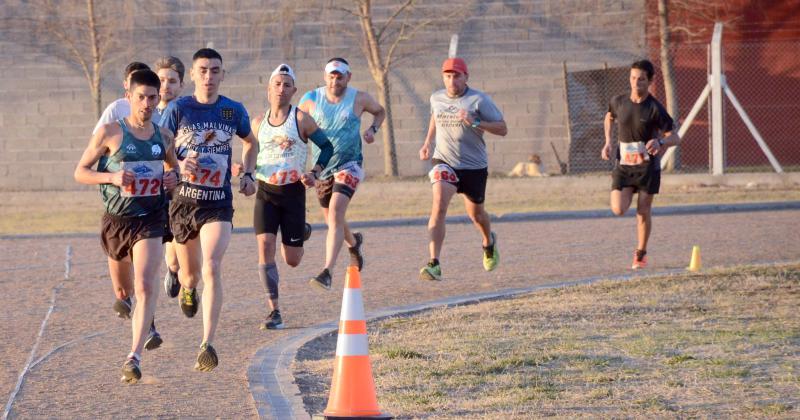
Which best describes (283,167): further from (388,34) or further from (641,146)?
(388,34)

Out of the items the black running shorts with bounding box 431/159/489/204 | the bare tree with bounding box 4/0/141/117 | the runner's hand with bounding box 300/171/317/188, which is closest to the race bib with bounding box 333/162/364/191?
the black running shorts with bounding box 431/159/489/204

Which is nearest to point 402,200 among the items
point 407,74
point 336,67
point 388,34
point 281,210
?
point 407,74

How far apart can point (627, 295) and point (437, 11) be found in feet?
57.1

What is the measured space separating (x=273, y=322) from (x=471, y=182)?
321 cm

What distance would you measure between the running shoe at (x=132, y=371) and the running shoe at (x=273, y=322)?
2347 mm

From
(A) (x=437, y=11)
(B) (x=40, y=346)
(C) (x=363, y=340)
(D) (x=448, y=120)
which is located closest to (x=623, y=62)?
(A) (x=437, y=11)

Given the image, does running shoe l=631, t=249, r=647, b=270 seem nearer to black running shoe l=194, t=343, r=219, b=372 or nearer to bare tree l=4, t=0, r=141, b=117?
black running shoe l=194, t=343, r=219, b=372

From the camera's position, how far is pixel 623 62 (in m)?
27.0

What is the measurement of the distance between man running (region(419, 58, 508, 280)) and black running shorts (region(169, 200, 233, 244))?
12.6 feet

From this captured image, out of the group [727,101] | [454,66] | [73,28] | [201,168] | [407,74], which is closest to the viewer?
[201,168]

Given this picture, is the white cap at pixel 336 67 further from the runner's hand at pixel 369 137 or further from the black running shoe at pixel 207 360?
the black running shoe at pixel 207 360

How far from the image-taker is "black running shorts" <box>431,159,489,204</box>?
1250 centimetres

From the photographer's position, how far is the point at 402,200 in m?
24.2

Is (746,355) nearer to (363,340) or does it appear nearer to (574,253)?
(363,340)
